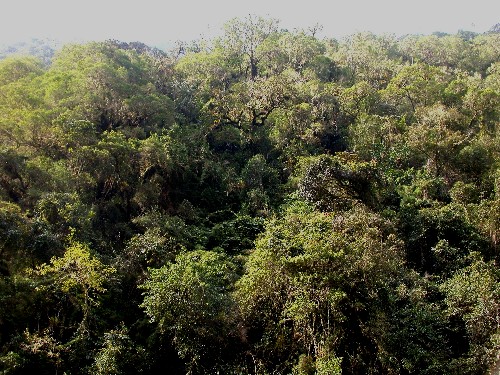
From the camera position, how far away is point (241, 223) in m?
19.2

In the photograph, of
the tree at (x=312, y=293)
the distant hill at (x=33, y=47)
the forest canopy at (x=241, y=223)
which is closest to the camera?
the tree at (x=312, y=293)

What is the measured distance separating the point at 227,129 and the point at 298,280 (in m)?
16.9

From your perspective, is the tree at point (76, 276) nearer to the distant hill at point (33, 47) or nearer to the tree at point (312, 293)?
the tree at point (312, 293)

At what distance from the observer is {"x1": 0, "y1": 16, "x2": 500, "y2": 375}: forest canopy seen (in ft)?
37.0

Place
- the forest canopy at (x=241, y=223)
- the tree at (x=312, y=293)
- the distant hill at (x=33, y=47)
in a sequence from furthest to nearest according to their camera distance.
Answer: the distant hill at (x=33, y=47)
the forest canopy at (x=241, y=223)
the tree at (x=312, y=293)

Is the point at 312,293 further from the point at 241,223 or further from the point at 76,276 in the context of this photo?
the point at 241,223

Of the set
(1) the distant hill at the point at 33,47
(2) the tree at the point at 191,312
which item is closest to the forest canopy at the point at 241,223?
(2) the tree at the point at 191,312

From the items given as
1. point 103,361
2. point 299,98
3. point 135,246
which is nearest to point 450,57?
point 299,98

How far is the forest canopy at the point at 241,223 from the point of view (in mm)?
11281

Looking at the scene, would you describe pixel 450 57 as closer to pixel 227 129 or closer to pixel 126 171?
pixel 227 129

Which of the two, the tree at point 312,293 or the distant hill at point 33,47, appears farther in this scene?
the distant hill at point 33,47

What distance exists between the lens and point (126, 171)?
18297 millimetres

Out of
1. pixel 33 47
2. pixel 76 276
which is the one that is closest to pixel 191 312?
pixel 76 276

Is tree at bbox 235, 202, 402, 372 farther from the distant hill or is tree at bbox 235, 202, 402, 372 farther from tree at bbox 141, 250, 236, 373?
the distant hill
